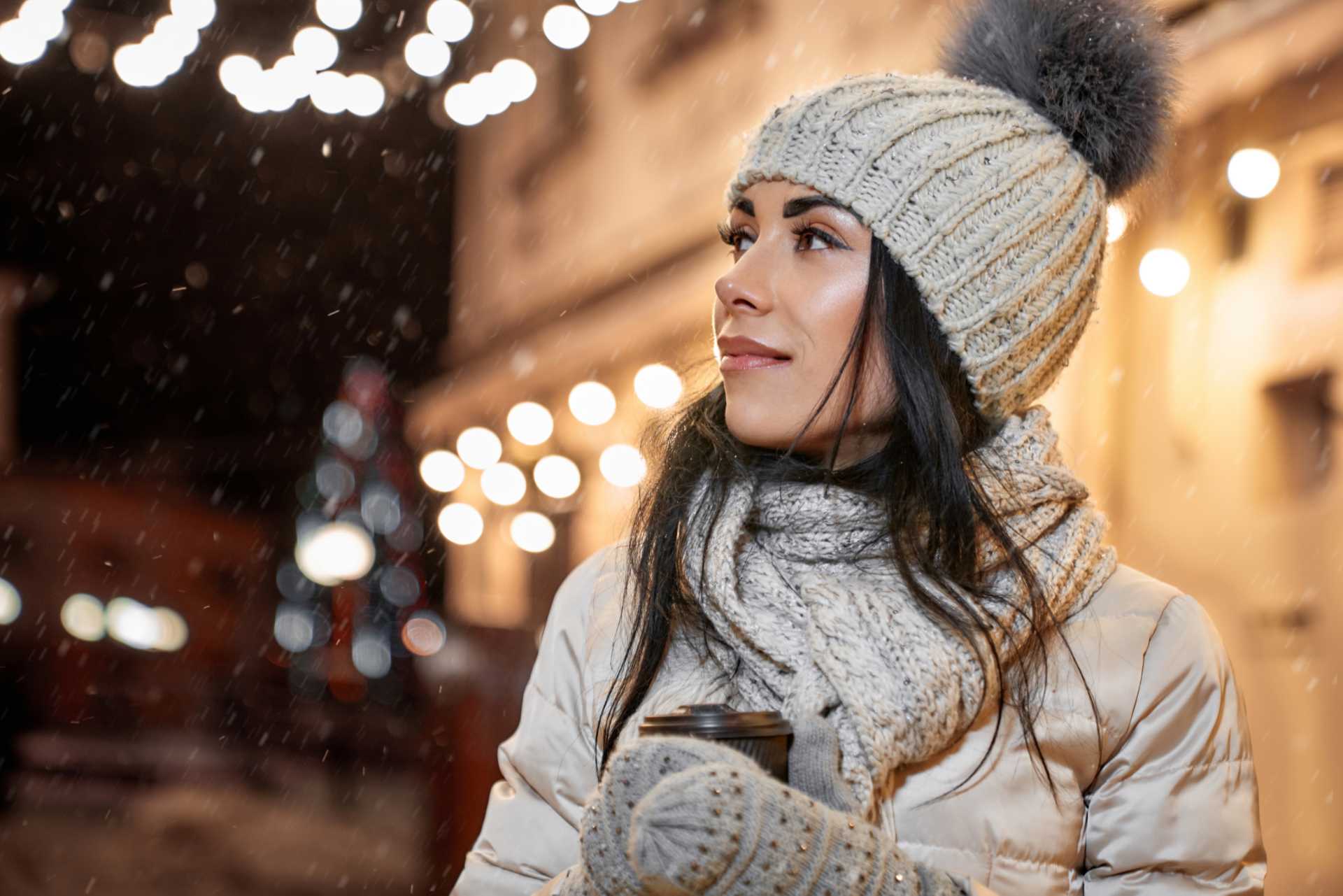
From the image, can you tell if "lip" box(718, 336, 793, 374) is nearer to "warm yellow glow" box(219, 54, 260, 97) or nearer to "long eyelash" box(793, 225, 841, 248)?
"long eyelash" box(793, 225, 841, 248)

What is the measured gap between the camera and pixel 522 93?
13.3 ft

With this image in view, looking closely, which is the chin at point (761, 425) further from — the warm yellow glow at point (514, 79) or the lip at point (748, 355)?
the warm yellow glow at point (514, 79)

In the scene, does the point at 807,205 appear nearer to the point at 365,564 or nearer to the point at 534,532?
the point at 534,532

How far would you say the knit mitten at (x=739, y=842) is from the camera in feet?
2.98

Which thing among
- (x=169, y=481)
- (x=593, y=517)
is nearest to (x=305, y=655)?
(x=169, y=481)

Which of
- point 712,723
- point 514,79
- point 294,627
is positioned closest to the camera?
point 712,723

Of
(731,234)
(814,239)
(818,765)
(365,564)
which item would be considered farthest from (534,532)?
(818,765)

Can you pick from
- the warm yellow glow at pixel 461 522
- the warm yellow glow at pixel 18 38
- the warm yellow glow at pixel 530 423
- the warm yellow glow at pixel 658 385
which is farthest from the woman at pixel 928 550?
the warm yellow glow at pixel 461 522

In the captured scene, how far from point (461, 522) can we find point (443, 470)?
32cm

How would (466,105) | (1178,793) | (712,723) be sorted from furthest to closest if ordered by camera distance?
(466,105)
(1178,793)
(712,723)

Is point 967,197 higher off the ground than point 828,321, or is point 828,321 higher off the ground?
point 967,197

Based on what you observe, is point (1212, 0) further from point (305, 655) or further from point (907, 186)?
point (305, 655)

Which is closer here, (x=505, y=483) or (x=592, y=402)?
(x=592, y=402)

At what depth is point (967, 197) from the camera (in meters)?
1.41
